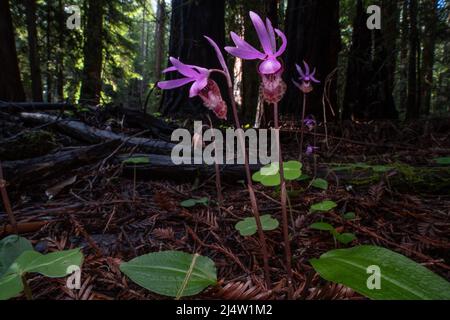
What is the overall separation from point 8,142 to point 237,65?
10800 mm

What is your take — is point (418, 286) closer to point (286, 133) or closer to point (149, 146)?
point (149, 146)

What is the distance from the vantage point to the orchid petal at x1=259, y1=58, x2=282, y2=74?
106 centimetres

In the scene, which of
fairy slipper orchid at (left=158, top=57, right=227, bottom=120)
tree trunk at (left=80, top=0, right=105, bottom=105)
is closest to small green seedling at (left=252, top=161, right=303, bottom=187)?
fairy slipper orchid at (left=158, top=57, right=227, bottom=120)

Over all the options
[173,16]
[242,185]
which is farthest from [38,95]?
[242,185]

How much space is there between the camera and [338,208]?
1846mm

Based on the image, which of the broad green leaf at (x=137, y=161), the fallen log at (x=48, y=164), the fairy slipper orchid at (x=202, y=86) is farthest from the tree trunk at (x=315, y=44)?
the fairy slipper orchid at (x=202, y=86)

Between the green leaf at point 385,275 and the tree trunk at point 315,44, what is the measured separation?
4.45 m

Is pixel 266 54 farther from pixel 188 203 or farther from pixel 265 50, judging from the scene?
pixel 188 203

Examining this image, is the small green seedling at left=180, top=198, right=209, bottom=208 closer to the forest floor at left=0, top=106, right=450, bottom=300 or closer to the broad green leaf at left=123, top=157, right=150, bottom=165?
the forest floor at left=0, top=106, right=450, bottom=300

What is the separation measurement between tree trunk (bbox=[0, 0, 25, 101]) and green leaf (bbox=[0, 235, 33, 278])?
5558mm

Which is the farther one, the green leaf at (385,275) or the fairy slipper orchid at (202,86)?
the fairy slipper orchid at (202,86)

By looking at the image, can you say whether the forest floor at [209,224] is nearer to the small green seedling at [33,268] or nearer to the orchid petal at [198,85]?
the small green seedling at [33,268]

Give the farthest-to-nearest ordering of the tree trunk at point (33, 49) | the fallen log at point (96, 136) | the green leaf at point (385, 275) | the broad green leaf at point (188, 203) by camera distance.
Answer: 1. the tree trunk at point (33, 49)
2. the fallen log at point (96, 136)
3. the broad green leaf at point (188, 203)
4. the green leaf at point (385, 275)

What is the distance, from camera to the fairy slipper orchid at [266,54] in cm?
102
